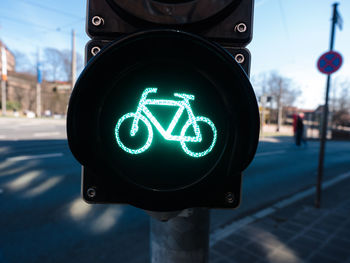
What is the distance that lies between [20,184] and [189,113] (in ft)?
18.2

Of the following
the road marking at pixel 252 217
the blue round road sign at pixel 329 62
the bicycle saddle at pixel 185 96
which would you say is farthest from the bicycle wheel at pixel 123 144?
the blue round road sign at pixel 329 62

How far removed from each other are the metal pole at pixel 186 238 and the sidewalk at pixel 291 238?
2.19 metres

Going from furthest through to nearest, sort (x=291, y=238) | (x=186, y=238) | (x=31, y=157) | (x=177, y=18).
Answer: (x=31, y=157) → (x=291, y=238) → (x=186, y=238) → (x=177, y=18)

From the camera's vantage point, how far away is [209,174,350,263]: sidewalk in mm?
2822

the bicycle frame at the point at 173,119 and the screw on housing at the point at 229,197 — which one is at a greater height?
the bicycle frame at the point at 173,119

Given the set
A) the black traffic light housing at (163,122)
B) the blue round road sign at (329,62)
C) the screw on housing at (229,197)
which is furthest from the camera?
the blue round road sign at (329,62)

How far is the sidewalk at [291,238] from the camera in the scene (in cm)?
282

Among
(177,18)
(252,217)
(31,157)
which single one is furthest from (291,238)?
(31,157)

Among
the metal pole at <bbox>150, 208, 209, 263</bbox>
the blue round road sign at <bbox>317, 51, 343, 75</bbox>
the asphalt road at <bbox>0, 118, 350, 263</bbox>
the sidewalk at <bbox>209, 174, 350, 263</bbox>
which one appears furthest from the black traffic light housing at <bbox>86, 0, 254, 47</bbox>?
the blue round road sign at <bbox>317, 51, 343, 75</bbox>

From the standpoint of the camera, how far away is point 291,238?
325 centimetres

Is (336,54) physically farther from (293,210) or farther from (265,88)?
(265,88)

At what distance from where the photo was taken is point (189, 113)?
0.65 metres

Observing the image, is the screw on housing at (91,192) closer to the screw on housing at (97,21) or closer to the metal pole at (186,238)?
the metal pole at (186,238)

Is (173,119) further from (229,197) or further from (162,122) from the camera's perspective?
(229,197)
